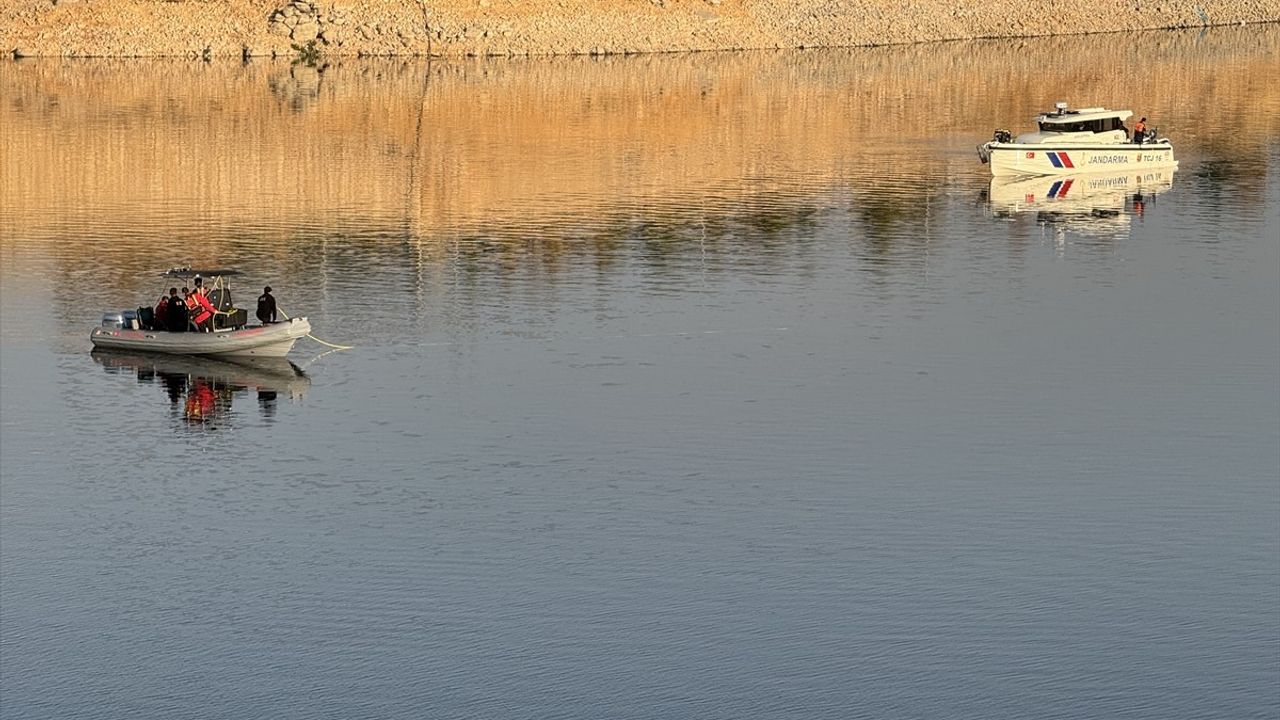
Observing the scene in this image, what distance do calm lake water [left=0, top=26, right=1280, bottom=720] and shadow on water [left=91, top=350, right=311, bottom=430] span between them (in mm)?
200

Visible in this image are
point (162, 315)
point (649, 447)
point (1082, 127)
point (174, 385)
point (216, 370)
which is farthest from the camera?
point (1082, 127)

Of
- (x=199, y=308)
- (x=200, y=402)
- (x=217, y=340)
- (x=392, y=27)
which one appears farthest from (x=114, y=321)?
(x=392, y=27)

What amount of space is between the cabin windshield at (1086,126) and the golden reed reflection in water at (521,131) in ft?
14.6

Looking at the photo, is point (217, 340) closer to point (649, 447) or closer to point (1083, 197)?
point (649, 447)

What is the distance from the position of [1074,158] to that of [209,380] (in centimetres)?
4902

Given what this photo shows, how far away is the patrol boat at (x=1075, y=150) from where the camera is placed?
318 feet

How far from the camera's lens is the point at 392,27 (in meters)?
167

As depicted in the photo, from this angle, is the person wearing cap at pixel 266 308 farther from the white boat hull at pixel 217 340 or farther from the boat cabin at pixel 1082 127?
the boat cabin at pixel 1082 127

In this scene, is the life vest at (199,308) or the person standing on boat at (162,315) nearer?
the life vest at (199,308)

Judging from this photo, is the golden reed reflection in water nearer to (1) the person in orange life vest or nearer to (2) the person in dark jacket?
(2) the person in dark jacket

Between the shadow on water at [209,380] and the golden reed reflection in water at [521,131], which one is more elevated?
the golden reed reflection in water at [521,131]

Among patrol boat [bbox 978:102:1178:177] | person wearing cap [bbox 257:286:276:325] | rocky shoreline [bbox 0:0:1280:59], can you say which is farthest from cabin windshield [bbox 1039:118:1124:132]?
rocky shoreline [bbox 0:0:1280:59]

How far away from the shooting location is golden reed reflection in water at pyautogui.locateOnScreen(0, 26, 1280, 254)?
290 ft

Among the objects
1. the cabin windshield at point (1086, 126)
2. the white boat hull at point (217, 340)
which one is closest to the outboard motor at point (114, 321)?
the white boat hull at point (217, 340)
